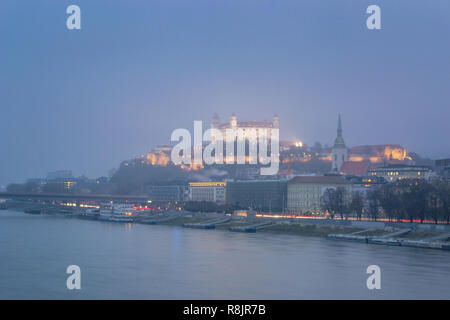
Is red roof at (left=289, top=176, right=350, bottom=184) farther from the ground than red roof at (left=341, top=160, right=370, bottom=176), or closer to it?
closer to it

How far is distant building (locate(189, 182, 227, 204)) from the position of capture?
58.7 metres

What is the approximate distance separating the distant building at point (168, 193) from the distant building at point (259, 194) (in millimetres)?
9572

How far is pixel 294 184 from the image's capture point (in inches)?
1966

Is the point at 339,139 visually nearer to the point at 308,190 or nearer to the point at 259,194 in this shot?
the point at 259,194

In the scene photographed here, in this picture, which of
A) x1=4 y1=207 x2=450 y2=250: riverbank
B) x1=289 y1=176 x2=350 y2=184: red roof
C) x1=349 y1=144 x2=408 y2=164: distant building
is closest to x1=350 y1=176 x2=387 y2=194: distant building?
x1=289 y1=176 x2=350 y2=184: red roof

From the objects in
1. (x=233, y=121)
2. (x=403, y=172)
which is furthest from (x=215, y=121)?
(x=403, y=172)

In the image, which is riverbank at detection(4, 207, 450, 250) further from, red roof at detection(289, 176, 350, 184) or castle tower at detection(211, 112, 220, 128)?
castle tower at detection(211, 112, 220, 128)

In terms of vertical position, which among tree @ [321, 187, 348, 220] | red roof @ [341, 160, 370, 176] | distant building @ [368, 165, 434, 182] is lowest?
tree @ [321, 187, 348, 220]

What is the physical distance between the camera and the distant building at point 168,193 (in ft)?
213

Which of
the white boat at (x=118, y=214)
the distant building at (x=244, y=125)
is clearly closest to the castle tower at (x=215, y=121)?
the distant building at (x=244, y=125)

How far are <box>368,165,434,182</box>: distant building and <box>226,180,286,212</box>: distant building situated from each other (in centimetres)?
832
